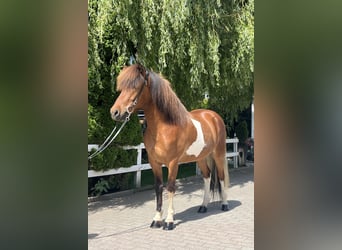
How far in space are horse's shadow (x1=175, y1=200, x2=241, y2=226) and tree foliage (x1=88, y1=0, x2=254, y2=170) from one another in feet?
5.12

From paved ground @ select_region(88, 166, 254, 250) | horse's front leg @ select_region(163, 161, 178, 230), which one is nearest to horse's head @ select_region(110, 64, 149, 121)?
horse's front leg @ select_region(163, 161, 178, 230)

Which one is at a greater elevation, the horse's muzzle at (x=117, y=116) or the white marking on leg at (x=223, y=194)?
the horse's muzzle at (x=117, y=116)

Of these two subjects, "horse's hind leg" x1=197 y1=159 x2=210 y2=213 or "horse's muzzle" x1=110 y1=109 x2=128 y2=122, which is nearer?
"horse's muzzle" x1=110 y1=109 x2=128 y2=122

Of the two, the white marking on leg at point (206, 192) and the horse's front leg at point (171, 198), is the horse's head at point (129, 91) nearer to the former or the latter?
the horse's front leg at point (171, 198)

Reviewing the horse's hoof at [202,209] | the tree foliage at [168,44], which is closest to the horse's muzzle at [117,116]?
the tree foliage at [168,44]

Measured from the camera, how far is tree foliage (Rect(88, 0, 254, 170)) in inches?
166

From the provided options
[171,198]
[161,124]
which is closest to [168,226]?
[171,198]

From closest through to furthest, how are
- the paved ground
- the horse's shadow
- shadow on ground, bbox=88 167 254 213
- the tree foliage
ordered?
the paved ground < the horse's shadow < the tree foliage < shadow on ground, bbox=88 167 254 213

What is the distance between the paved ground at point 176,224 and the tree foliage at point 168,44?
109cm

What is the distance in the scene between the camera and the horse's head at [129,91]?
3.28 m

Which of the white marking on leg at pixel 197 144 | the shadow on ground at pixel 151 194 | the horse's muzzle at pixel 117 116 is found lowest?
the shadow on ground at pixel 151 194

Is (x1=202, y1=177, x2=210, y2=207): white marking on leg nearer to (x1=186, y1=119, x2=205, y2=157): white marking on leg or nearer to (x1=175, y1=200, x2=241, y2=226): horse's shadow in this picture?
(x1=175, y1=200, x2=241, y2=226): horse's shadow
